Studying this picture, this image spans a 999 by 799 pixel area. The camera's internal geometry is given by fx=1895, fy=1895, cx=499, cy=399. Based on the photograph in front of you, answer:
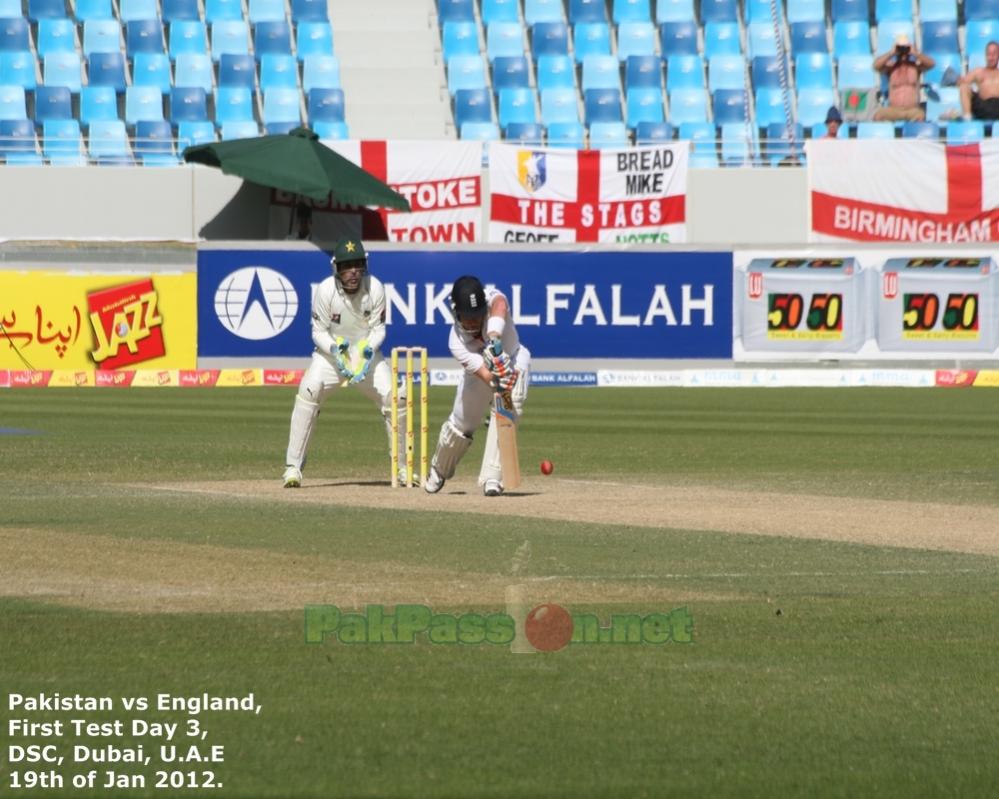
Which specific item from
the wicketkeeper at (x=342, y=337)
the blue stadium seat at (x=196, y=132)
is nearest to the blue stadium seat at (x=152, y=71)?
the blue stadium seat at (x=196, y=132)

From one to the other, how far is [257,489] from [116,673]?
24.4 feet

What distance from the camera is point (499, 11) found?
3538 cm

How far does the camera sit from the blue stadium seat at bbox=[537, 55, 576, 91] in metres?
34.4

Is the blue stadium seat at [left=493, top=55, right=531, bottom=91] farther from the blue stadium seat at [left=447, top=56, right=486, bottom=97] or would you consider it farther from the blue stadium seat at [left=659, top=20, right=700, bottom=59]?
the blue stadium seat at [left=659, top=20, right=700, bottom=59]

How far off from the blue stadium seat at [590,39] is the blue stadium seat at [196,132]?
7.03 metres

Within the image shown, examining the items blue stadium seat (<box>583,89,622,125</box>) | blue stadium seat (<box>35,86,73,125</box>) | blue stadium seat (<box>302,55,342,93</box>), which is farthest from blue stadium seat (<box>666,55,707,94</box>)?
blue stadium seat (<box>35,86,73,125</box>)

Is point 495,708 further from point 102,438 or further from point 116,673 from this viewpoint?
point 102,438

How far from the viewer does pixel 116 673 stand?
705cm

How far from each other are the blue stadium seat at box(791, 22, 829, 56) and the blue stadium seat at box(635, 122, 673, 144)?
11.0ft

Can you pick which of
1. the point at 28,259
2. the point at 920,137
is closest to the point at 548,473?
the point at 28,259

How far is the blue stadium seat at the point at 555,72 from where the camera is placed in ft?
113

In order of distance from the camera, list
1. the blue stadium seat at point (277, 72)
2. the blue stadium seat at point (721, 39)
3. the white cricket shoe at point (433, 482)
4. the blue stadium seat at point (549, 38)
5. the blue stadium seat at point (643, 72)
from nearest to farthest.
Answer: the white cricket shoe at point (433, 482), the blue stadium seat at point (277, 72), the blue stadium seat at point (643, 72), the blue stadium seat at point (549, 38), the blue stadium seat at point (721, 39)

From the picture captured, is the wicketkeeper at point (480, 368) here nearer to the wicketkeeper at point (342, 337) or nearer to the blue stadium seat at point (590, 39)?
the wicketkeeper at point (342, 337)

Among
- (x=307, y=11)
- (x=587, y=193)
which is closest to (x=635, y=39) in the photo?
(x=587, y=193)
